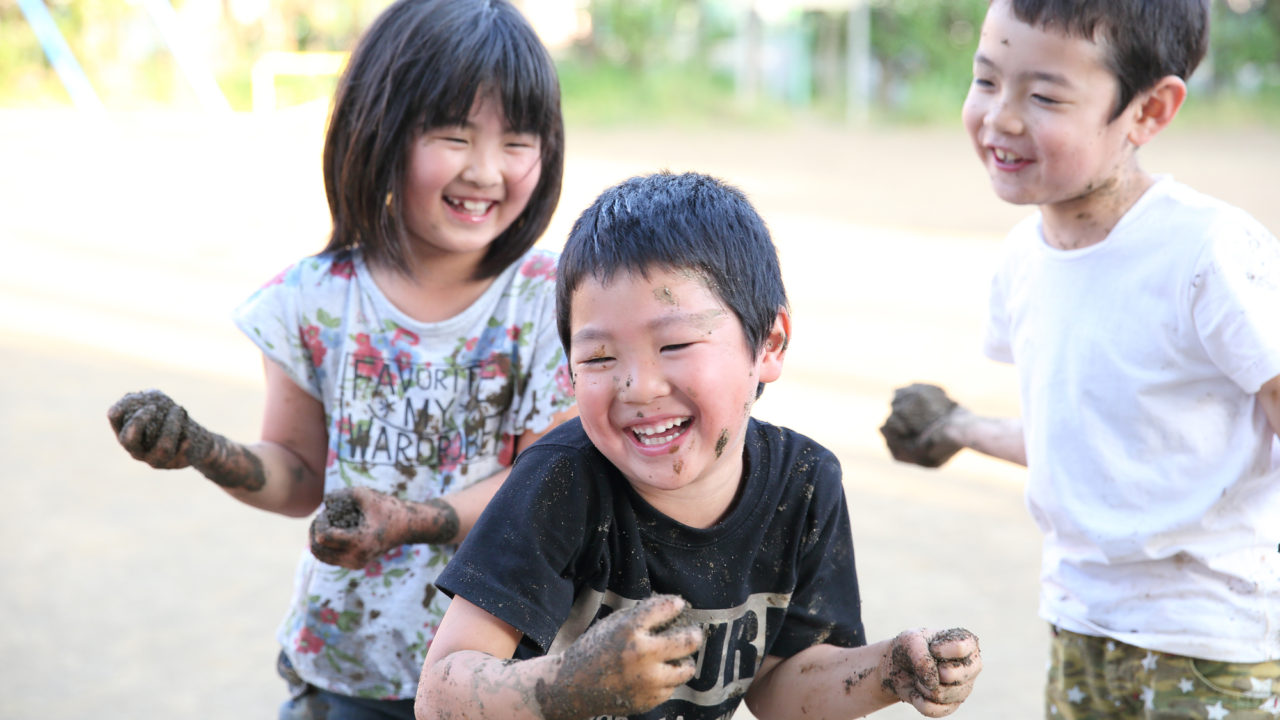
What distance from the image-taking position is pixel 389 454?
6.00ft

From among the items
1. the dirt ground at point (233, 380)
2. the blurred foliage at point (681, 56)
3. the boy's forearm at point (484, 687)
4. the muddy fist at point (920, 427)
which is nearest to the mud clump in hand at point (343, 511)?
the boy's forearm at point (484, 687)

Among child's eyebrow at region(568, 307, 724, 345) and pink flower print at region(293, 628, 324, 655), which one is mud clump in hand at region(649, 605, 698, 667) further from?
pink flower print at region(293, 628, 324, 655)

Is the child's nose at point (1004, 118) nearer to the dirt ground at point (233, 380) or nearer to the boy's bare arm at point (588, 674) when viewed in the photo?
the boy's bare arm at point (588, 674)

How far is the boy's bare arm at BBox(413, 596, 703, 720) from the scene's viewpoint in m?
1.15

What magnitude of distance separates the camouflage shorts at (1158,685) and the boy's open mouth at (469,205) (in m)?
1.11

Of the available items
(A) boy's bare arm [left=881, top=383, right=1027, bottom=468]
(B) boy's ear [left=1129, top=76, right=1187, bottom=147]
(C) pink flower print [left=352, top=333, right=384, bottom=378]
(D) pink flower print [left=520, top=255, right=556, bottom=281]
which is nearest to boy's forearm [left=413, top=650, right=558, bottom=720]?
(C) pink flower print [left=352, top=333, right=384, bottom=378]

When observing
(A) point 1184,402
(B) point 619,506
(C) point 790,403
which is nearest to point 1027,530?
(C) point 790,403

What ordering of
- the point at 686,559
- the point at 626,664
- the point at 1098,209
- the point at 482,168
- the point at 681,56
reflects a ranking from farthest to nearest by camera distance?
the point at 681,56 → the point at 1098,209 → the point at 482,168 → the point at 686,559 → the point at 626,664

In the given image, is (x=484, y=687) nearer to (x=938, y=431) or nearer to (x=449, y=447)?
(x=449, y=447)

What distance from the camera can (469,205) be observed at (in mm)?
1851

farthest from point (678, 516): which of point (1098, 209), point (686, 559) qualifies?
point (1098, 209)

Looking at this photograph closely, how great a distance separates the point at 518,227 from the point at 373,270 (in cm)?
23

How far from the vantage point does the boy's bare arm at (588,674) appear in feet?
3.78

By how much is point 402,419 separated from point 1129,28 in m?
1.18
